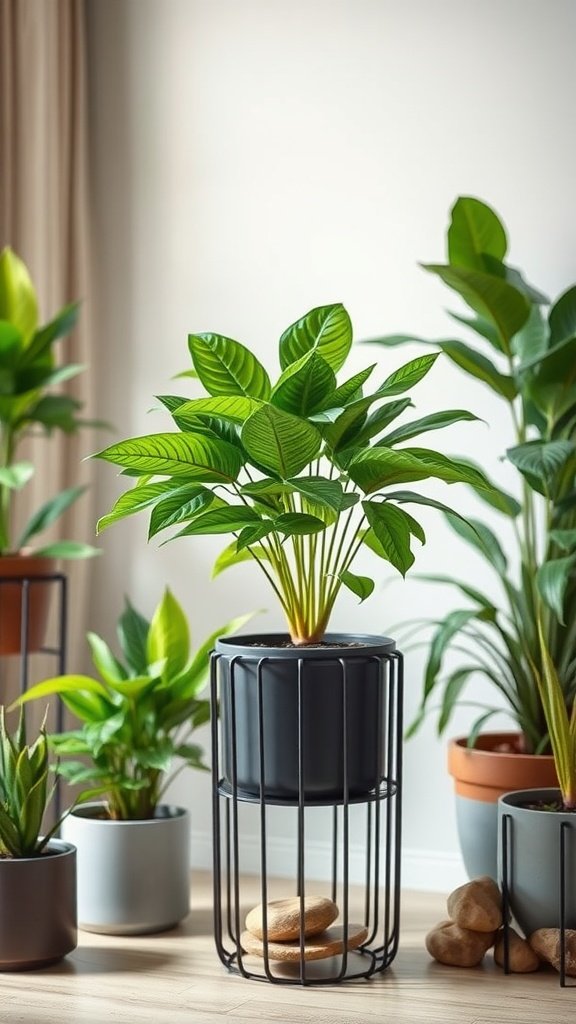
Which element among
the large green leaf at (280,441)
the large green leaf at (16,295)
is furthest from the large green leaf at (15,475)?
the large green leaf at (280,441)

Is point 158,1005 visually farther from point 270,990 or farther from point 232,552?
point 232,552

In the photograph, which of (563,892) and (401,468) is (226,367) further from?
(563,892)

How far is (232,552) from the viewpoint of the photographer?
7.61 feet

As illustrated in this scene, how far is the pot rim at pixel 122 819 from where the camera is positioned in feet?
8.38

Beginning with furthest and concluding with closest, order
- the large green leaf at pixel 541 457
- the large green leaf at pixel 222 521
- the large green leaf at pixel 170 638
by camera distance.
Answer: the large green leaf at pixel 170 638, the large green leaf at pixel 541 457, the large green leaf at pixel 222 521

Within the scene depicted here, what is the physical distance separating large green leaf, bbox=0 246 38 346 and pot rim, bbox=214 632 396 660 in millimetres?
1007

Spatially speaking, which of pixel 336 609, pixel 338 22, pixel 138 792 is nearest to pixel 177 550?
pixel 336 609

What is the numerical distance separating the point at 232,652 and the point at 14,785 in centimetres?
45

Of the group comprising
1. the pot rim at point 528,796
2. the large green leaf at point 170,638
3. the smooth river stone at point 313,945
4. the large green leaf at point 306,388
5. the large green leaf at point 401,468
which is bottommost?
the smooth river stone at point 313,945

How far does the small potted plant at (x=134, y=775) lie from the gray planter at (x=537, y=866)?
0.67m

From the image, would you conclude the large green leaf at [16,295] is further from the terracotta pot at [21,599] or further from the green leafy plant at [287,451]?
the green leafy plant at [287,451]

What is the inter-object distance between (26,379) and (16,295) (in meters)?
0.19

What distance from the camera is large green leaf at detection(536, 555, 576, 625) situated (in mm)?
2332

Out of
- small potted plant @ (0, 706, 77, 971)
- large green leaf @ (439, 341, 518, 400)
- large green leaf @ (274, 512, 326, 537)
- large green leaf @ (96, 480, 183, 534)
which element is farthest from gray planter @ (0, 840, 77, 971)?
large green leaf @ (439, 341, 518, 400)
